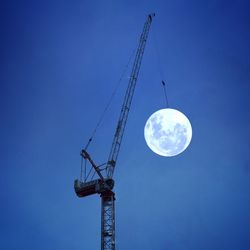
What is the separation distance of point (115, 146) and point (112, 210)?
14.4 m

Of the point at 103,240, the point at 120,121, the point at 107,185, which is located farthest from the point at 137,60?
the point at 103,240

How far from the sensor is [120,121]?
61.0 metres

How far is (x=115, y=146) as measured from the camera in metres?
57.7

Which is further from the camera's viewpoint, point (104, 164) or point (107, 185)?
point (104, 164)

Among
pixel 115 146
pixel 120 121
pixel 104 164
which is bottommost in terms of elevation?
pixel 104 164

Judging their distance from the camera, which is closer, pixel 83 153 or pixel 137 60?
pixel 83 153

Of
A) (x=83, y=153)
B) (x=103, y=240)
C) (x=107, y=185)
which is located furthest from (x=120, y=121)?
(x=103, y=240)

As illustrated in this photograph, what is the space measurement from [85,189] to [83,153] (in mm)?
10874

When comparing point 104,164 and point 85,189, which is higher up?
point 104,164

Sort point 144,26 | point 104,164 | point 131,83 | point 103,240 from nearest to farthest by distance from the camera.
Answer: point 103,240, point 104,164, point 131,83, point 144,26

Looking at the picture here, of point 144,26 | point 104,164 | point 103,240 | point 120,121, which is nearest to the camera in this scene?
point 103,240

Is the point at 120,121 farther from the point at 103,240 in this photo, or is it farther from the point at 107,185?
the point at 103,240

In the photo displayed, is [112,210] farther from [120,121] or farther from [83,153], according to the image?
[120,121]

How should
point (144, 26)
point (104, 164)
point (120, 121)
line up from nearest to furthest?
point (104, 164) → point (120, 121) → point (144, 26)
